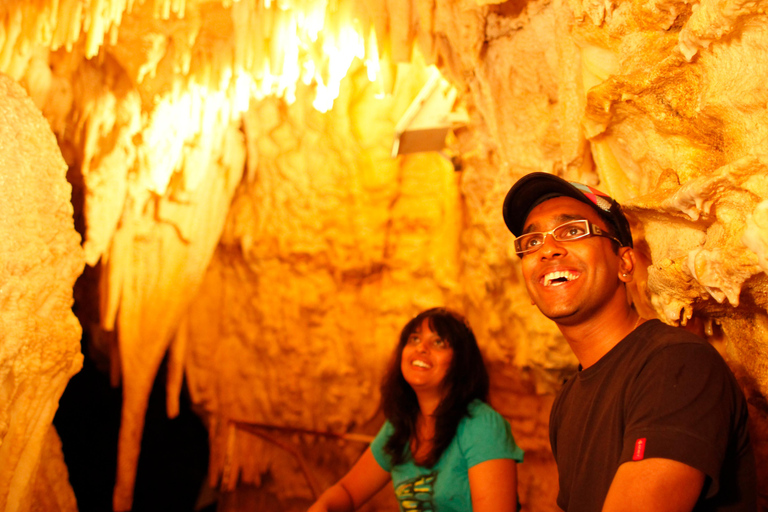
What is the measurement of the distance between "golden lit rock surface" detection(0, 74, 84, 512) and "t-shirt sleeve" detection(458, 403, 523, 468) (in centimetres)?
154

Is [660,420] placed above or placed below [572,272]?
below

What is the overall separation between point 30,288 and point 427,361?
1.44m

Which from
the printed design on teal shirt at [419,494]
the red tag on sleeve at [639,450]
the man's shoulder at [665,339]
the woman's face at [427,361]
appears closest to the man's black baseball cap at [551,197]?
the man's shoulder at [665,339]

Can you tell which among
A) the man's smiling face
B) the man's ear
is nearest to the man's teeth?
the man's smiling face

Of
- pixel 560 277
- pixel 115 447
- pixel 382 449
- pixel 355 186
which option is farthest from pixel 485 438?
pixel 115 447

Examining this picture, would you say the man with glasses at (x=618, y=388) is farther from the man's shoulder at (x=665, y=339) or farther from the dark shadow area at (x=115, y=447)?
the dark shadow area at (x=115, y=447)

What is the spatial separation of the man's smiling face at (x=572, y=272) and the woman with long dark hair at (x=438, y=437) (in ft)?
2.33

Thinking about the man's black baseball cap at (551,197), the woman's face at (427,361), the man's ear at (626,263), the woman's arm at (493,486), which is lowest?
the woman's arm at (493,486)

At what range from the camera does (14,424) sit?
2.36 meters

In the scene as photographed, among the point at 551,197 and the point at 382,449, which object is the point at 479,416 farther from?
the point at 551,197

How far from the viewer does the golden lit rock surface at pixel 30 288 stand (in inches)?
88.3

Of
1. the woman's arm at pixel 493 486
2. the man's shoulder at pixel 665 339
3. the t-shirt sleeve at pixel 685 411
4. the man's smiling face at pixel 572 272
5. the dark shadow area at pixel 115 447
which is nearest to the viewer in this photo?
the t-shirt sleeve at pixel 685 411

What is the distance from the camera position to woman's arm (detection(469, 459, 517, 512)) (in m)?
1.95

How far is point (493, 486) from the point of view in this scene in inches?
77.2
